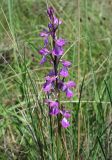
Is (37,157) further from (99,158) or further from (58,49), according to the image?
(58,49)

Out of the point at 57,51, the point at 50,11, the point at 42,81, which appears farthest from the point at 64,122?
the point at 42,81

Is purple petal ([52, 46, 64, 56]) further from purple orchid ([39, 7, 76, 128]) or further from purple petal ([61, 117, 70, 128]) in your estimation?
purple petal ([61, 117, 70, 128])

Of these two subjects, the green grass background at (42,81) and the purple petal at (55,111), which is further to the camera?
the green grass background at (42,81)

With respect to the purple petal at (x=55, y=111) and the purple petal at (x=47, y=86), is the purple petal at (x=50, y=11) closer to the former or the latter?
the purple petal at (x=47, y=86)

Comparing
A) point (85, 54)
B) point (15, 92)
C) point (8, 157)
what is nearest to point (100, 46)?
point (85, 54)

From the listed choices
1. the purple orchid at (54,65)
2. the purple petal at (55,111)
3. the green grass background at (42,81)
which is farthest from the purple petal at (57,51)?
the purple petal at (55,111)

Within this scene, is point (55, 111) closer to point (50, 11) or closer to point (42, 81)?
point (50, 11)

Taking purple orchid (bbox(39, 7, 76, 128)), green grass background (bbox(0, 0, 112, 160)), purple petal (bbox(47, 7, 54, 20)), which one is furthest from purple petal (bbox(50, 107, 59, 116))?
purple petal (bbox(47, 7, 54, 20))

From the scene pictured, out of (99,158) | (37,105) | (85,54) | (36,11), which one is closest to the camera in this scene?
(37,105)
